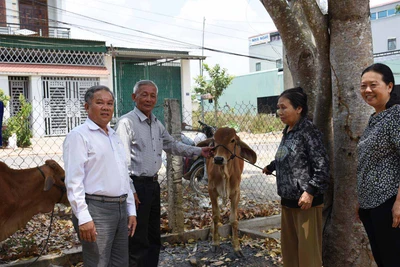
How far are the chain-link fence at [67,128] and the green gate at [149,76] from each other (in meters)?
4.61

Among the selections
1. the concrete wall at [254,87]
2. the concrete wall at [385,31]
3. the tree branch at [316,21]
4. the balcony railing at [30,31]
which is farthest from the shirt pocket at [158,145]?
the concrete wall at [385,31]

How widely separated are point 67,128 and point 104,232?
17.2 metres

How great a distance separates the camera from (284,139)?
3.90 metres

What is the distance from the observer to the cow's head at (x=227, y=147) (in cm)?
508

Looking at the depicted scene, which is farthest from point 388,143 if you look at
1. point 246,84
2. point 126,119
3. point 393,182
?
point 246,84

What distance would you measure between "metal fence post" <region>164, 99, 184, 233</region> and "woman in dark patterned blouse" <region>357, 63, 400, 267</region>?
9.55ft

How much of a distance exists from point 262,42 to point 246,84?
9.63 metres

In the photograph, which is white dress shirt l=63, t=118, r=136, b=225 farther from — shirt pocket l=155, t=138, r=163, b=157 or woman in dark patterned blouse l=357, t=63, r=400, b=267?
woman in dark patterned blouse l=357, t=63, r=400, b=267

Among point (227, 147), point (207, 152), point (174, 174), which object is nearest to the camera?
point (207, 152)

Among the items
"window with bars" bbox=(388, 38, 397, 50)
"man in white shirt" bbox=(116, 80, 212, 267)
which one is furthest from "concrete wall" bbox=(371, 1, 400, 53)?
"man in white shirt" bbox=(116, 80, 212, 267)

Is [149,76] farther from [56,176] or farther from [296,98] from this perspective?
[296,98]

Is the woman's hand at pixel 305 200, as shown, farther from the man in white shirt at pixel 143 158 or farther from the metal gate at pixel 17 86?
the metal gate at pixel 17 86

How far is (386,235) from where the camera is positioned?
2.97 metres

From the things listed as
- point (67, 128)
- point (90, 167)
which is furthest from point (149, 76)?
point (90, 167)
